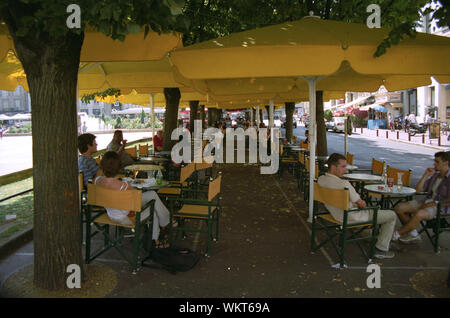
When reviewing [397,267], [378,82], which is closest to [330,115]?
[378,82]

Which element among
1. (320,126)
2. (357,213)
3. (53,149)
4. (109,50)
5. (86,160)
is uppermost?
(109,50)

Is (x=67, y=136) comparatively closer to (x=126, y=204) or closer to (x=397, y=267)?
(x=126, y=204)

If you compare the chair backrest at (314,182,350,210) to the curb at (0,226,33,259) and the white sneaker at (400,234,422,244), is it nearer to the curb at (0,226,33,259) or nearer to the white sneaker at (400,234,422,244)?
the white sneaker at (400,234,422,244)

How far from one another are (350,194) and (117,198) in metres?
2.69

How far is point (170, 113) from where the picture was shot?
12656mm

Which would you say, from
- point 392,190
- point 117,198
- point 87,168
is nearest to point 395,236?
point 392,190

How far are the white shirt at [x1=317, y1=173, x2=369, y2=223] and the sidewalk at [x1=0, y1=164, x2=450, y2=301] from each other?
527 mm

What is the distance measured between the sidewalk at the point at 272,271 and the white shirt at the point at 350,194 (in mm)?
527

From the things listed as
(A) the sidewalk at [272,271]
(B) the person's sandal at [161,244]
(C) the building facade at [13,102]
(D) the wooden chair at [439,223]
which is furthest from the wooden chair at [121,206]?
(C) the building facade at [13,102]

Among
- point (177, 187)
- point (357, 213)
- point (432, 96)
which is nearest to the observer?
point (357, 213)

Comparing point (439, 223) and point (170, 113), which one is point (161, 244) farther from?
point (170, 113)

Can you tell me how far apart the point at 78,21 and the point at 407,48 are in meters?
3.25

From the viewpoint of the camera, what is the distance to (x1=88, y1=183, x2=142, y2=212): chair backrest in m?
4.30

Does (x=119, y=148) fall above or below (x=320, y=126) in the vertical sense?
below
